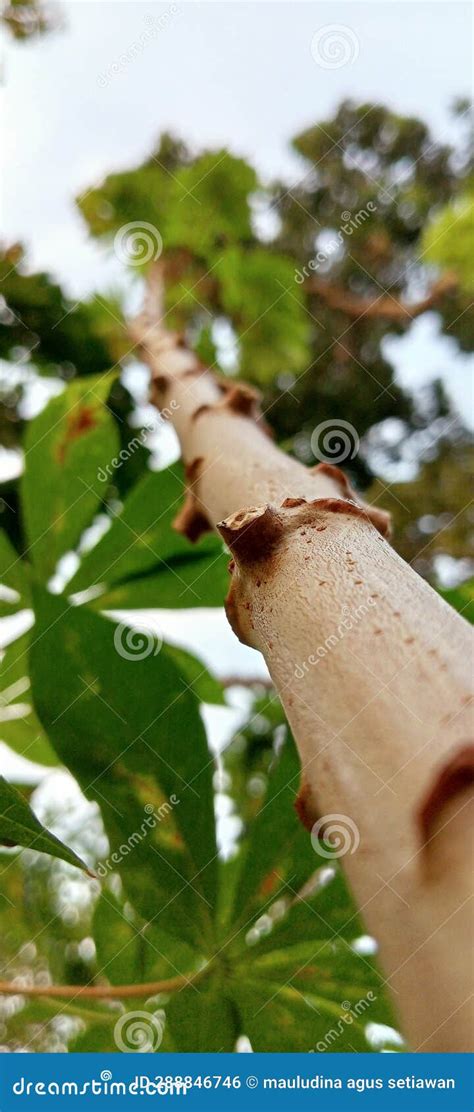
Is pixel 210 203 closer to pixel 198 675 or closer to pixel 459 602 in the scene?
pixel 198 675

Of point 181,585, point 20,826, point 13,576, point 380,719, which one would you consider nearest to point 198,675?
point 181,585

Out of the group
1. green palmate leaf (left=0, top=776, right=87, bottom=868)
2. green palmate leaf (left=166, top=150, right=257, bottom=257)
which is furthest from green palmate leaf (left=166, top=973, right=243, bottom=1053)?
green palmate leaf (left=166, top=150, right=257, bottom=257)

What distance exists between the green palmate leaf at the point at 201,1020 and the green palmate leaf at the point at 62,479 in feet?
2.12

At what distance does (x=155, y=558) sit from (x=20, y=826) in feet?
2.16

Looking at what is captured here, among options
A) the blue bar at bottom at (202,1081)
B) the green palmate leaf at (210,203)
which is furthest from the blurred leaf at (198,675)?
the green palmate leaf at (210,203)

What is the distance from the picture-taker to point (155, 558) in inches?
46.6

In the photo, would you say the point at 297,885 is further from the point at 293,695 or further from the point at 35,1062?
the point at 293,695

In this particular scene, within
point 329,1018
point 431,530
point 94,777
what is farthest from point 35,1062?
point 431,530

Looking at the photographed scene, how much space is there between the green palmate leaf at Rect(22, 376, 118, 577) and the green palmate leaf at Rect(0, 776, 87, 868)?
0.70 metres

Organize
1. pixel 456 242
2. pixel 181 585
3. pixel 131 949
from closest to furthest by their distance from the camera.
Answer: pixel 131 949, pixel 181 585, pixel 456 242

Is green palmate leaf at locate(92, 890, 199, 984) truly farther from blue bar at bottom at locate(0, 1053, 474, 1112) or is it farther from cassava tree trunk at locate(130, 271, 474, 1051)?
cassava tree trunk at locate(130, 271, 474, 1051)

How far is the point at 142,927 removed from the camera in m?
1.03

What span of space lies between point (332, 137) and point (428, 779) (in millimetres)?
3300

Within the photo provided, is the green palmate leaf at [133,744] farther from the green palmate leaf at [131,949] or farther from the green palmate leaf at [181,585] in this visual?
the green palmate leaf at [181,585]
